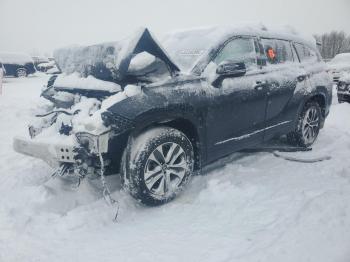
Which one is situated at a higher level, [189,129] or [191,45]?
[191,45]

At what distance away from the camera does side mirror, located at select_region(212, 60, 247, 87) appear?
3658 mm

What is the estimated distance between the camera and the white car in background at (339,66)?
47.6ft

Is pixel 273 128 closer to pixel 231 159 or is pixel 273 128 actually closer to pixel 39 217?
pixel 231 159

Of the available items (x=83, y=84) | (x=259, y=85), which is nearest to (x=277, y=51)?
(x=259, y=85)

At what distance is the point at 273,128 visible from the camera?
470 cm

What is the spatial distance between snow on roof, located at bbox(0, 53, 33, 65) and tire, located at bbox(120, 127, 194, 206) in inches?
825

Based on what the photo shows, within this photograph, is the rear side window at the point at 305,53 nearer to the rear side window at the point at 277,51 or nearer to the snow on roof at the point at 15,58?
the rear side window at the point at 277,51

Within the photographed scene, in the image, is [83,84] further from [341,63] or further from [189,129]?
[341,63]

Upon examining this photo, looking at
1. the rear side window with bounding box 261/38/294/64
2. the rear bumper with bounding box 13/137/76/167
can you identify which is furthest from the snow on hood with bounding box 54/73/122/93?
the rear side window with bounding box 261/38/294/64

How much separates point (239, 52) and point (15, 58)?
20966 millimetres

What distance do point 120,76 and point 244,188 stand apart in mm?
1841

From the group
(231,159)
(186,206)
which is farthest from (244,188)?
(231,159)

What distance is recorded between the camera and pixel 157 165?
11.2 feet

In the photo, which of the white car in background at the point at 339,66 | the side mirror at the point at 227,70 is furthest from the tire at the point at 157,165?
the white car in background at the point at 339,66
